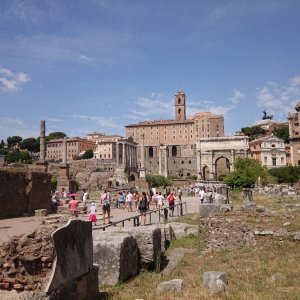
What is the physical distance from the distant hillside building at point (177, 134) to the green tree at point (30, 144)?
3360 cm

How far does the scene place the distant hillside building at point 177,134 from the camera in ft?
403

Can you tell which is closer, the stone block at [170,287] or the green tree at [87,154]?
the stone block at [170,287]

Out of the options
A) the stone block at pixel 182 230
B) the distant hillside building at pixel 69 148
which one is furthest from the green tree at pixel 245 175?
the distant hillside building at pixel 69 148

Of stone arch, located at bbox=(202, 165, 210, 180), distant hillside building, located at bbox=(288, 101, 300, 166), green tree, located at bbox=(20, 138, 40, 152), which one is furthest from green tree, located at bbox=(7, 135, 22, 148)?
distant hillside building, located at bbox=(288, 101, 300, 166)

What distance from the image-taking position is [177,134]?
130m

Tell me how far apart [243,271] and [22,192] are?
16.2 metres

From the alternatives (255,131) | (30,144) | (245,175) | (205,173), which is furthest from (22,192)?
(30,144)

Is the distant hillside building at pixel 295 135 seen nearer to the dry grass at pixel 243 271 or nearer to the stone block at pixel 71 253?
the dry grass at pixel 243 271

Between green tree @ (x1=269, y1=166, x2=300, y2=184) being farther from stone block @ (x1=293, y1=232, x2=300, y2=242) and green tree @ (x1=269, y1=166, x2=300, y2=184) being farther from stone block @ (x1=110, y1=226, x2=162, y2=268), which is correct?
stone block @ (x1=110, y1=226, x2=162, y2=268)

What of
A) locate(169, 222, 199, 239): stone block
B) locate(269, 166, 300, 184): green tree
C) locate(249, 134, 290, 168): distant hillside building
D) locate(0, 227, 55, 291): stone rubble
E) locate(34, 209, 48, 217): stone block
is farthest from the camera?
locate(249, 134, 290, 168): distant hillside building

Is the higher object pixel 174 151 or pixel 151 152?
pixel 174 151

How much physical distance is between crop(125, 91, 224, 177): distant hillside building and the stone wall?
96528 mm

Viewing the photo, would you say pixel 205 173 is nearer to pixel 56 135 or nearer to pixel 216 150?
pixel 216 150

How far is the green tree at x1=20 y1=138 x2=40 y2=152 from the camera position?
459 feet
